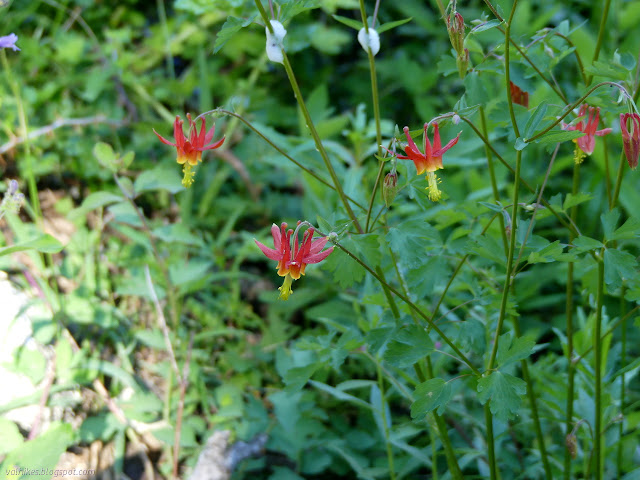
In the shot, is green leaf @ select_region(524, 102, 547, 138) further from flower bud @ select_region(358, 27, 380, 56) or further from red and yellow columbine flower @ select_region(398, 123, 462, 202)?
flower bud @ select_region(358, 27, 380, 56)

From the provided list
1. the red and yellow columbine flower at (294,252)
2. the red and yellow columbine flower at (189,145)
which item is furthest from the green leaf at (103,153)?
the red and yellow columbine flower at (294,252)

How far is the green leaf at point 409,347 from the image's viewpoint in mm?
1052

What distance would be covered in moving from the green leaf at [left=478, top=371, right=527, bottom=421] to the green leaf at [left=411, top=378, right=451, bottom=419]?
0.20ft

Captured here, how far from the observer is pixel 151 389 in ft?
5.99

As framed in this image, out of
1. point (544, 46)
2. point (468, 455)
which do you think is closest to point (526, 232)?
point (544, 46)

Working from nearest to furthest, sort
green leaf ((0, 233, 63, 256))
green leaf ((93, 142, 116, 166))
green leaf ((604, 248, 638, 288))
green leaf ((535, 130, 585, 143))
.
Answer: green leaf ((535, 130, 585, 143)) < green leaf ((604, 248, 638, 288)) < green leaf ((0, 233, 63, 256)) < green leaf ((93, 142, 116, 166))

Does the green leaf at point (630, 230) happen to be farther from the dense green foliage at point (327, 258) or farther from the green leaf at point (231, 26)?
the green leaf at point (231, 26)

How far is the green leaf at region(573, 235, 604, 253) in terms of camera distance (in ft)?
3.36

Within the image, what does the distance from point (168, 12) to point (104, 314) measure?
5.77 feet

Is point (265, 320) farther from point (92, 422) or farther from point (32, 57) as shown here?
point (32, 57)

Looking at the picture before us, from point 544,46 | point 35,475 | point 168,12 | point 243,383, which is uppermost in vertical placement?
point 168,12

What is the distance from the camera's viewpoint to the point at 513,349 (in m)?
1.02

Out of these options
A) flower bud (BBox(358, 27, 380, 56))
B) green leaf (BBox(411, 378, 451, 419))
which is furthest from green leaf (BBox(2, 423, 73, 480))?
flower bud (BBox(358, 27, 380, 56))

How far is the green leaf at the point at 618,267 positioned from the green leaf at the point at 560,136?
0.83 feet
